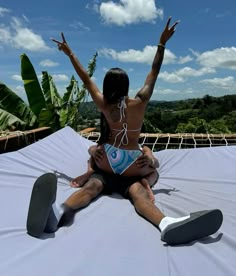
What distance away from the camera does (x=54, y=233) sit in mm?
1330

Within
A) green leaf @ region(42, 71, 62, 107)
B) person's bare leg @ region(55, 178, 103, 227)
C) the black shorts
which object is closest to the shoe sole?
person's bare leg @ region(55, 178, 103, 227)

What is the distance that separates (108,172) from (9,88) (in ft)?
12.2

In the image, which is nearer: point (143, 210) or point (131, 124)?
point (143, 210)

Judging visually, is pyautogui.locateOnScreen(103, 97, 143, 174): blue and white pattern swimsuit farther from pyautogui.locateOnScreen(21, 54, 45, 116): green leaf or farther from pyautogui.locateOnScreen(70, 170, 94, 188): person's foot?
pyautogui.locateOnScreen(21, 54, 45, 116): green leaf

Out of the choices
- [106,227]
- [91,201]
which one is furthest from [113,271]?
[91,201]

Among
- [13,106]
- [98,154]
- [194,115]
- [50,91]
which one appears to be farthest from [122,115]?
[194,115]

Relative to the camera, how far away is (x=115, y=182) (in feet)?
6.07

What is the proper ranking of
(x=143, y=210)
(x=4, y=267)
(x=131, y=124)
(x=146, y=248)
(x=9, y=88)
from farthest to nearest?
(x=9, y=88), (x=131, y=124), (x=143, y=210), (x=146, y=248), (x=4, y=267)

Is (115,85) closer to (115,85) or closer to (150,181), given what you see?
(115,85)

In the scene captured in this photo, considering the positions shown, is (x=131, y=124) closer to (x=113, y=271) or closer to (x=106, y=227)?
(x=106, y=227)

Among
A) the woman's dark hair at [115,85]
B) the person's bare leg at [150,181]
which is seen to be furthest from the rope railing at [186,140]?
the woman's dark hair at [115,85]

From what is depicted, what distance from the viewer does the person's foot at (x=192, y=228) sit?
4.02ft

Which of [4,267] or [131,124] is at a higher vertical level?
[131,124]

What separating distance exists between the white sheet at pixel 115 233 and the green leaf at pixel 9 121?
2368mm
